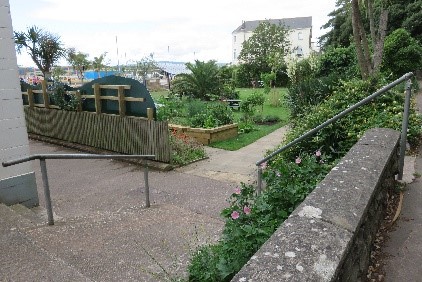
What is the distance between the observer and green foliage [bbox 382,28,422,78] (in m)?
15.5

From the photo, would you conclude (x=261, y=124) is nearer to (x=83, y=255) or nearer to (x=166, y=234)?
(x=166, y=234)

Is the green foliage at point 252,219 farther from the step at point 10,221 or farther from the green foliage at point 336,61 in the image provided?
the green foliage at point 336,61

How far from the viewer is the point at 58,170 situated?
724cm

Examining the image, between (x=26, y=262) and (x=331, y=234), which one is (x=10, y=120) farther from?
(x=331, y=234)

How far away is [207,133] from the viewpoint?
9383mm

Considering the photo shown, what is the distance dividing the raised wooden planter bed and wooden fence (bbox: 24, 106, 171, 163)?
6.51 feet

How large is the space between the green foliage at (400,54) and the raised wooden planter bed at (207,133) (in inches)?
377

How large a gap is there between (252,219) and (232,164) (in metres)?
5.06

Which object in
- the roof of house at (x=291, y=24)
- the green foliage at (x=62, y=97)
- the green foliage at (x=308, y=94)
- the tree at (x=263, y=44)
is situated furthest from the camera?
the roof of house at (x=291, y=24)

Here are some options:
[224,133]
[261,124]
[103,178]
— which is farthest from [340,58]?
[103,178]

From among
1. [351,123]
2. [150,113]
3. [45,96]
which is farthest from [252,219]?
[45,96]

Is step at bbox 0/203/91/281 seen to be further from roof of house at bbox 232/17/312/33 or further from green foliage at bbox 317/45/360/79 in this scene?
roof of house at bbox 232/17/312/33

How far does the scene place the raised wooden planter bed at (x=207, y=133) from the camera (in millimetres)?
9383

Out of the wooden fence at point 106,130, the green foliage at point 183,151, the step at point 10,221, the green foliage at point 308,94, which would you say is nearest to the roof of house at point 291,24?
the green foliage at point 308,94
